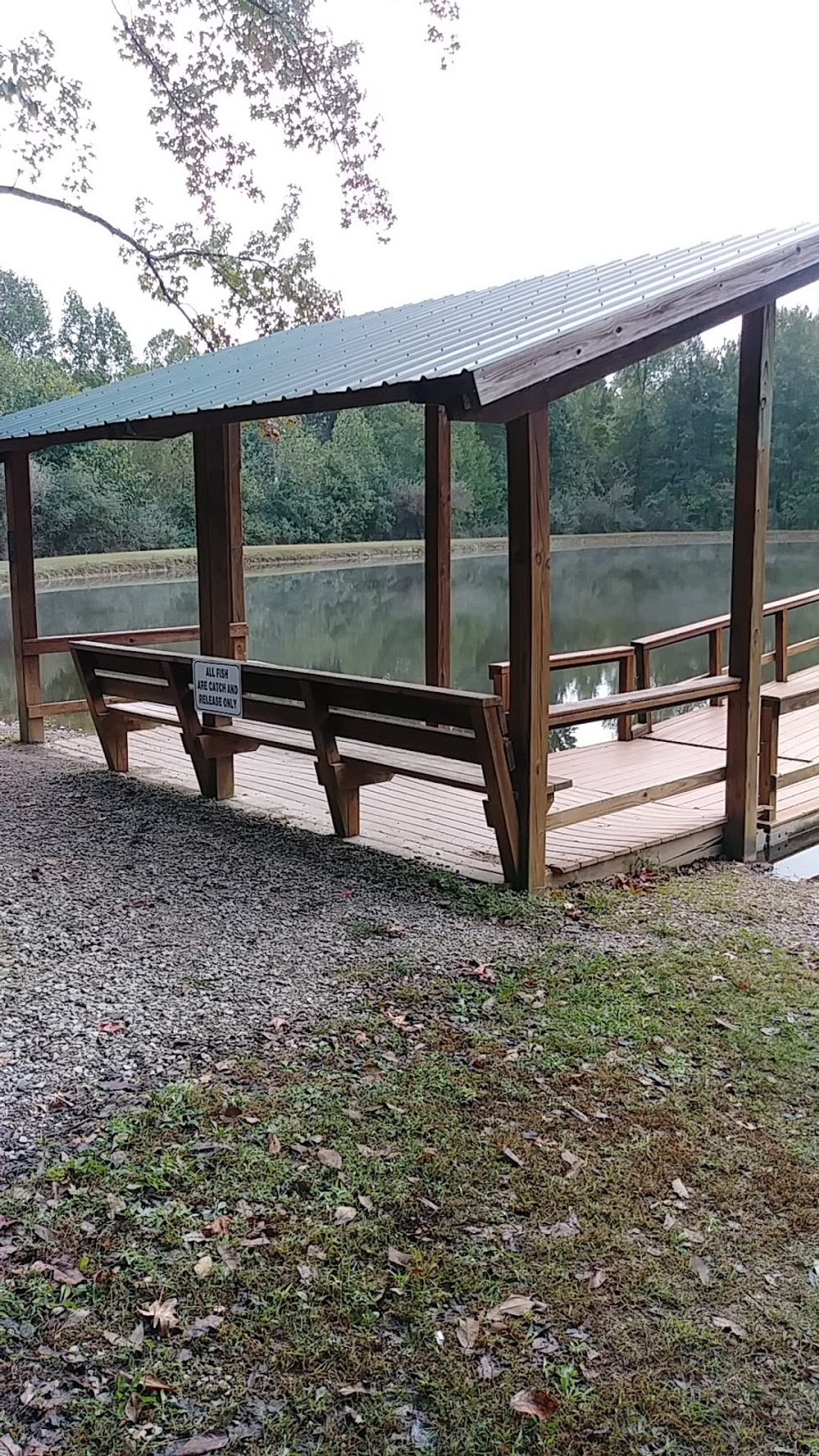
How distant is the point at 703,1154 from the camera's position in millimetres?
2902

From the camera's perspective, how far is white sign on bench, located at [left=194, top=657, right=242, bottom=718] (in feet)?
19.7

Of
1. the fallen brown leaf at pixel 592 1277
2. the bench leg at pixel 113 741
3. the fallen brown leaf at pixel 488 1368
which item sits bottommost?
the fallen brown leaf at pixel 592 1277

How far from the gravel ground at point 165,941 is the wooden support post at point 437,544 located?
1.77 metres

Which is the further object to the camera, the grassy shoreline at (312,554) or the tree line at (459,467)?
the tree line at (459,467)

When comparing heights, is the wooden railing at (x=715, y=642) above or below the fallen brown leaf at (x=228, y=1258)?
above

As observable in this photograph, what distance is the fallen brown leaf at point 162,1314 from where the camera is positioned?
Answer: 223 centimetres

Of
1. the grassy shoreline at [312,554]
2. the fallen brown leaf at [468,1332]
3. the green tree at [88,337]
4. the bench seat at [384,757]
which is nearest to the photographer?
the fallen brown leaf at [468,1332]

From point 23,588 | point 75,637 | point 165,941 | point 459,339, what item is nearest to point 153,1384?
point 165,941

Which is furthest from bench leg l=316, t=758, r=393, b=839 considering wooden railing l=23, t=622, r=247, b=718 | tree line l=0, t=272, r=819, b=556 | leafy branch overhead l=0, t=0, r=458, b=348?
tree line l=0, t=272, r=819, b=556

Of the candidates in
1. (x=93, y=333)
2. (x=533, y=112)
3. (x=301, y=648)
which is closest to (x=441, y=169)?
(x=533, y=112)

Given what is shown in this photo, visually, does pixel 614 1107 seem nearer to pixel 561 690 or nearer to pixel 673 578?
pixel 561 690

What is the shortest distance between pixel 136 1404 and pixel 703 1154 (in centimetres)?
150

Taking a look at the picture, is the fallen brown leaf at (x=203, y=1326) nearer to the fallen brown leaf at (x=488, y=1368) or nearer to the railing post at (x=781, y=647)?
the fallen brown leaf at (x=488, y=1368)

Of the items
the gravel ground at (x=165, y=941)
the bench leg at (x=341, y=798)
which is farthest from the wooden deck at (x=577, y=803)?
the gravel ground at (x=165, y=941)
